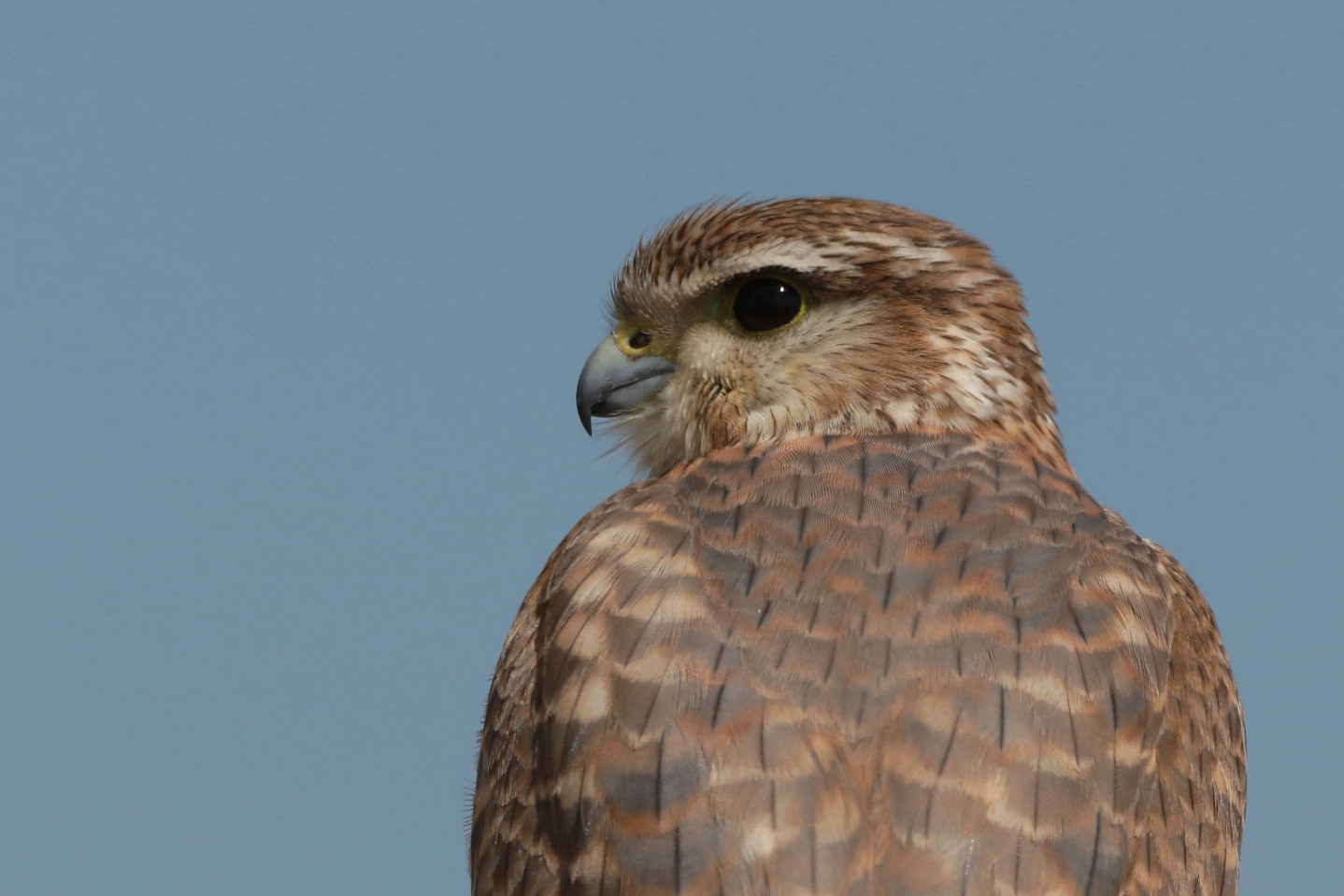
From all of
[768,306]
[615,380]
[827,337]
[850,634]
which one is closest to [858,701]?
[850,634]

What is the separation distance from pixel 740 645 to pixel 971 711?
518 mm

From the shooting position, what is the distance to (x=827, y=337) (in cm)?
510

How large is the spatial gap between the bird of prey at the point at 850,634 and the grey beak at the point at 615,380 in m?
0.01

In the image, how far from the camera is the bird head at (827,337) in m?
5.02

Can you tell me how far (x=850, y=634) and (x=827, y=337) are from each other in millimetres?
1500

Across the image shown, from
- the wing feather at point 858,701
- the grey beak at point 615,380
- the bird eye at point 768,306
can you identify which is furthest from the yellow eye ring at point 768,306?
the wing feather at point 858,701

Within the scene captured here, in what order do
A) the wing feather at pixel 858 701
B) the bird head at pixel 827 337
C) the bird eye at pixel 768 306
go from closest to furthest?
the wing feather at pixel 858 701 → the bird head at pixel 827 337 → the bird eye at pixel 768 306

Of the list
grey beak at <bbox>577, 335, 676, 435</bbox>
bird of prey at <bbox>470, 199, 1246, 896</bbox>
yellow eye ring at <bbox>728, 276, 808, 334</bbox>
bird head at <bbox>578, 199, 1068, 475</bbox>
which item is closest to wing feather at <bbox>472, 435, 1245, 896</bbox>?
bird of prey at <bbox>470, 199, 1246, 896</bbox>

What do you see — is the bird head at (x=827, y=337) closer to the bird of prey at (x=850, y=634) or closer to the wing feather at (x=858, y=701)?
the bird of prey at (x=850, y=634)

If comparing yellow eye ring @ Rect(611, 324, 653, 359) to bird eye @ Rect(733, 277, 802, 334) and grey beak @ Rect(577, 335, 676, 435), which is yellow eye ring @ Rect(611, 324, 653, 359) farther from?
bird eye @ Rect(733, 277, 802, 334)

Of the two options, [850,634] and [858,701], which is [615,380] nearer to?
[850,634]

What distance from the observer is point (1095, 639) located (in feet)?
12.9

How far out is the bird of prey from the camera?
3510 millimetres

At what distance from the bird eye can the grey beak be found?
1.14 feet
